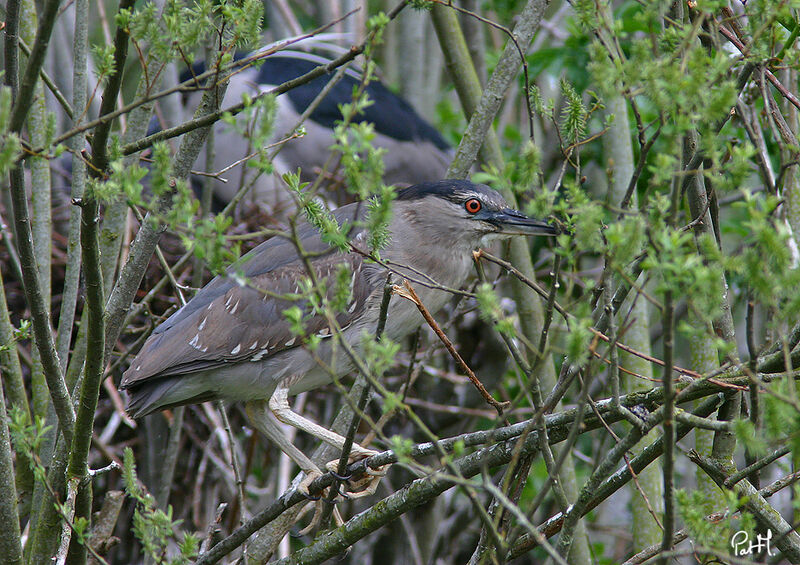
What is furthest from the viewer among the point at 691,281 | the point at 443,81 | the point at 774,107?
the point at 443,81

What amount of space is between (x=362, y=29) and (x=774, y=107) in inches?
133

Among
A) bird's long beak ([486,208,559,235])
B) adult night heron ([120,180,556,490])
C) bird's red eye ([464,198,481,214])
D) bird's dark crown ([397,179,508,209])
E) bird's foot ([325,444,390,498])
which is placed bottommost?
bird's foot ([325,444,390,498])

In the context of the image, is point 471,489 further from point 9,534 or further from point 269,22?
point 269,22

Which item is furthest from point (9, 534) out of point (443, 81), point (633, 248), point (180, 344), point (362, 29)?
point (443, 81)

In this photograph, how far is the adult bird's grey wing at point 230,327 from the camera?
9.66 ft

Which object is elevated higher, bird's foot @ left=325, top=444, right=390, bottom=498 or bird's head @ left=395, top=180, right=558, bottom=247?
bird's head @ left=395, top=180, right=558, bottom=247

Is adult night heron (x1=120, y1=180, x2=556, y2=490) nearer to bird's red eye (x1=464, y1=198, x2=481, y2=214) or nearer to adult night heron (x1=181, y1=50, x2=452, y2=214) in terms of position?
bird's red eye (x1=464, y1=198, x2=481, y2=214)

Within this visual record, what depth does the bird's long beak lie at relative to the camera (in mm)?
2928

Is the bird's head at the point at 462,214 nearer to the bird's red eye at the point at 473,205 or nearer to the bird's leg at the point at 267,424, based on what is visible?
the bird's red eye at the point at 473,205

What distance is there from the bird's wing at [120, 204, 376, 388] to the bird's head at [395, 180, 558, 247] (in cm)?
29

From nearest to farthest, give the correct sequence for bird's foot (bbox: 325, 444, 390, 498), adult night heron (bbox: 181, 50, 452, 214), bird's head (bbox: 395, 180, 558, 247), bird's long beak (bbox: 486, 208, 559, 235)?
1. bird's foot (bbox: 325, 444, 390, 498)
2. bird's long beak (bbox: 486, 208, 559, 235)
3. bird's head (bbox: 395, 180, 558, 247)
4. adult night heron (bbox: 181, 50, 452, 214)

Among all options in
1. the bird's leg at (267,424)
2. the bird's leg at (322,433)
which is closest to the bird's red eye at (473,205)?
the bird's leg at (322,433)

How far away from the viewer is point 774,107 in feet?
6.59

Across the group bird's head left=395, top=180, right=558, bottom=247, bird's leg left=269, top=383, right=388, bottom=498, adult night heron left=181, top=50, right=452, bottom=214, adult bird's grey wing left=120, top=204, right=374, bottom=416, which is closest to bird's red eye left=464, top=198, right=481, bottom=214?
bird's head left=395, top=180, right=558, bottom=247
